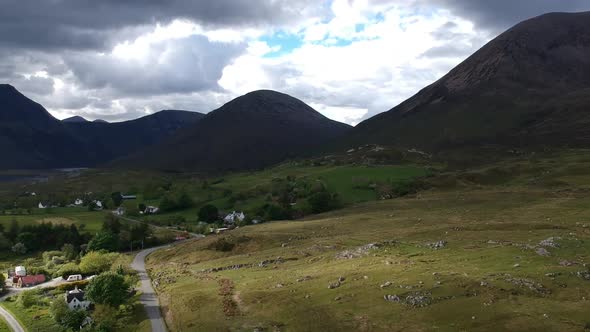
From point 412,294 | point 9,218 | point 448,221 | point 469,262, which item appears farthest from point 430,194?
point 9,218

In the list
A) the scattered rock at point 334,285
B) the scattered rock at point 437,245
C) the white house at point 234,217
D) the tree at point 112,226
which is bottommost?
the white house at point 234,217

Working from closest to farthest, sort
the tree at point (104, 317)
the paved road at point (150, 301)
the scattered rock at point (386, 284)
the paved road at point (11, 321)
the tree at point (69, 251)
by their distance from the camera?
the scattered rock at point (386, 284), the paved road at point (150, 301), the tree at point (104, 317), the paved road at point (11, 321), the tree at point (69, 251)

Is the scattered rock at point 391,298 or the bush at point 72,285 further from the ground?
the scattered rock at point 391,298

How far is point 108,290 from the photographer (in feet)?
230

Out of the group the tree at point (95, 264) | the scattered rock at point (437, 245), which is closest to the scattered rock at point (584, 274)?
the scattered rock at point (437, 245)

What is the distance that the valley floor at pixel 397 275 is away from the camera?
49.3 m

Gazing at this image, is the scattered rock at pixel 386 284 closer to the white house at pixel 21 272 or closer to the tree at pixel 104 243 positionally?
the white house at pixel 21 272

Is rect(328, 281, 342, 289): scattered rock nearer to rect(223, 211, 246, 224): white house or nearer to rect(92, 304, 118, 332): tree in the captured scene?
rect(92, 304, 118, 332): tree

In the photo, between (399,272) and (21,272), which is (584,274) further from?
(21,272)

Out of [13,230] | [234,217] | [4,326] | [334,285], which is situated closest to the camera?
[334,285]

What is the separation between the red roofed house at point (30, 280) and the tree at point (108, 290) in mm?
39183

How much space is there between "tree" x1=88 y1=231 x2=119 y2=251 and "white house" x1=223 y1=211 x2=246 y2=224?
1518 inches

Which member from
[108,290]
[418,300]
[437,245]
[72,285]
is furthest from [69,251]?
[418,300]

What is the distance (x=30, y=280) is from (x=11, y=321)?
98.8 ft
